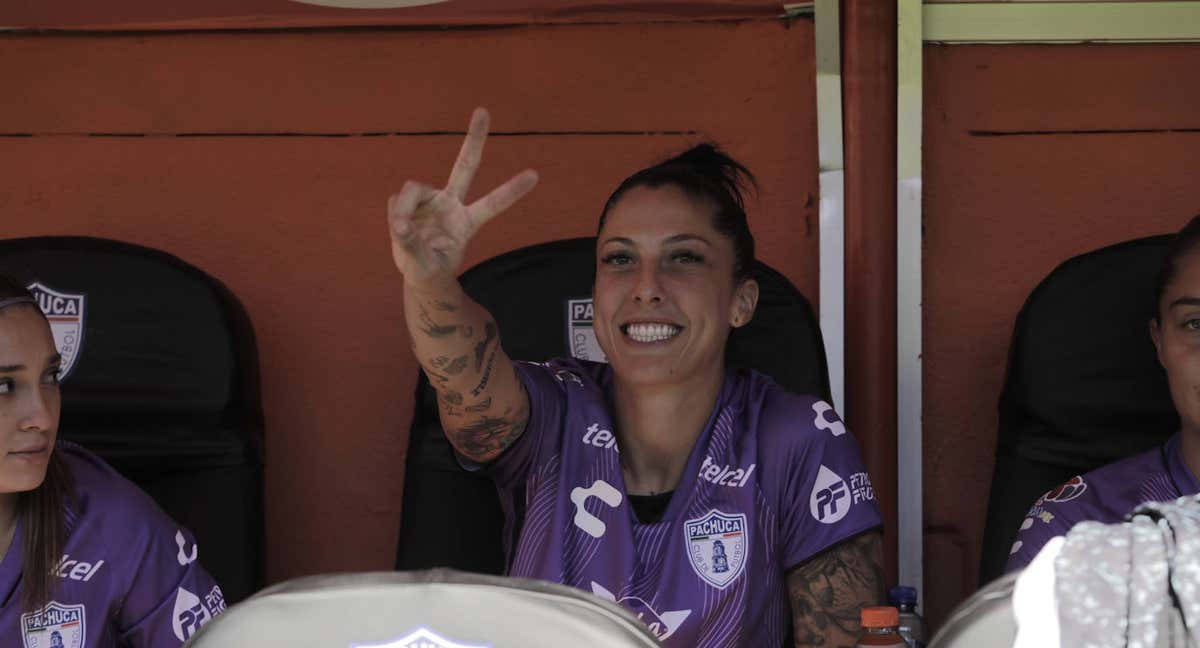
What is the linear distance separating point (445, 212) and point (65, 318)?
857 mm

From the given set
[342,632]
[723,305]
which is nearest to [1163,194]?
[723,305]

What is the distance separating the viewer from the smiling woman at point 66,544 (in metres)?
1.90

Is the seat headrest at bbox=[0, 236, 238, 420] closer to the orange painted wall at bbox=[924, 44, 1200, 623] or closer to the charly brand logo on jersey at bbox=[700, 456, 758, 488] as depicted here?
the charly brand logo on jersey at bbox=[700, 456, 758, 488]

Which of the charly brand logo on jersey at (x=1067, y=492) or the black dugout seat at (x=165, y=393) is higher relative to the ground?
the black dugout seat at (x=165, y=393)

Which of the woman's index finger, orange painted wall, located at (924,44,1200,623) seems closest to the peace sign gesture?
the woman's index finger

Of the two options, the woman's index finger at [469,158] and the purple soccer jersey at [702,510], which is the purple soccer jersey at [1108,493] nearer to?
the purple soccer jersey at [702,510]

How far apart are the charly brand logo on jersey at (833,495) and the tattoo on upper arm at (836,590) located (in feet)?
0.14

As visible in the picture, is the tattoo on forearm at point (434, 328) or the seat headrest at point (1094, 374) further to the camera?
the seat headrest at point (1094, 374)

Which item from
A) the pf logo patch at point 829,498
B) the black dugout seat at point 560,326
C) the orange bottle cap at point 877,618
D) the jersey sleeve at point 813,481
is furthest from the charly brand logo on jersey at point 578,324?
the orange bottle cap at point 877,618

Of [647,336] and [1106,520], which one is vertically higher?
[647,336]

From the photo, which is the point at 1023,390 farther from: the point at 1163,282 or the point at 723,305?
the point at 723,305

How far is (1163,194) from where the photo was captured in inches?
107

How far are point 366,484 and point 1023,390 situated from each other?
1.20 metres

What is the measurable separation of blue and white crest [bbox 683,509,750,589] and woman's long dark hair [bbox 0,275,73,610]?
0.82m
